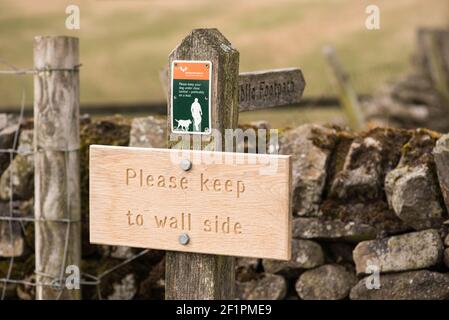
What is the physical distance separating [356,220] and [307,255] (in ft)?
1.31

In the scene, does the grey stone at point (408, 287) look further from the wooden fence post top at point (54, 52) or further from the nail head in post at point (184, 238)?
the wooden fence post top at point (54, 52)

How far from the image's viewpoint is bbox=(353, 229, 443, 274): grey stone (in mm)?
5621

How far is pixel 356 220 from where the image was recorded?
588 centimetres

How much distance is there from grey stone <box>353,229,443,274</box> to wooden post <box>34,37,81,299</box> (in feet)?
6.48

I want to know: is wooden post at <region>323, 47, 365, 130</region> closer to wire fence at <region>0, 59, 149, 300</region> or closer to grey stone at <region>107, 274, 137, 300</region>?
wire fence at <region>0, 59, 149, 300</region>

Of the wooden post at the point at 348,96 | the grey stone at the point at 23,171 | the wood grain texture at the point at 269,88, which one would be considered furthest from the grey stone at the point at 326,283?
the wooden post at the point at 348,96

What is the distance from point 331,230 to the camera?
591 centimetres

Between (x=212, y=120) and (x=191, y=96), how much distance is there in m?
0.18

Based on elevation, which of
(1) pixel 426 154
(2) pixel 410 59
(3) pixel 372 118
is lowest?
(1) pixel 426 154

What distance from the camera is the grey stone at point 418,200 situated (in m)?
5.59

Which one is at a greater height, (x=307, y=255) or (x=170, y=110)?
(x=170, y=110)

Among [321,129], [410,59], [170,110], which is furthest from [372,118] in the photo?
[170,110]

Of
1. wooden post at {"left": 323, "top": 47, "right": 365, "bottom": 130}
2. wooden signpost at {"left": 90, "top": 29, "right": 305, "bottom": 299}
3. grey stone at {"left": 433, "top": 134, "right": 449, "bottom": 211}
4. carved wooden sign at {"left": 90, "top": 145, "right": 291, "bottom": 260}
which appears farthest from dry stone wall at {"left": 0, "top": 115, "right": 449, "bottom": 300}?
wooden post at {"left": 323, "top": 47, "right": 365, "bottom": 130}

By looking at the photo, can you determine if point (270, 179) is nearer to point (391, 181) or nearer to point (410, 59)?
point (391, 181)
